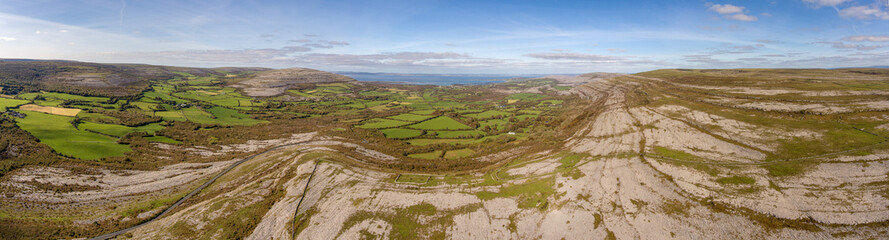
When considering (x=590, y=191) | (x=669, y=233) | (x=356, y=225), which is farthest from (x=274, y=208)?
(x=669, y=233)

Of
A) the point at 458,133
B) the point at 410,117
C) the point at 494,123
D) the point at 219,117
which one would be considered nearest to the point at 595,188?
the point at 458,133

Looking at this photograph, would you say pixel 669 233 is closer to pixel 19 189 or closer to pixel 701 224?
pixel 701 224

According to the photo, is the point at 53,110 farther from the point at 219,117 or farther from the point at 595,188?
the point at 595,188

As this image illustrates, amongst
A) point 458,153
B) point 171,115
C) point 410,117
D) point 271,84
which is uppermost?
point 271,84

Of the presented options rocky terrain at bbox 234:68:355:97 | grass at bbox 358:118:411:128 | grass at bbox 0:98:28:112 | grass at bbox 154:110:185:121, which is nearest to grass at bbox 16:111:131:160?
grass at bbox 0:98:28:112

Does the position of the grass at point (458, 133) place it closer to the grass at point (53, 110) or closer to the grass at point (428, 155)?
the grass at point (428, 155)

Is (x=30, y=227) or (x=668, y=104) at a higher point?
(x=668, y=104)

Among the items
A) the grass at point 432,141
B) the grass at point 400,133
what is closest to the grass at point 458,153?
the grass at point 432,141

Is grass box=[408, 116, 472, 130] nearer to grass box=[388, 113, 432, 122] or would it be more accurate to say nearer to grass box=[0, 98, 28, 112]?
grass box=[388, 113, 432, 122]

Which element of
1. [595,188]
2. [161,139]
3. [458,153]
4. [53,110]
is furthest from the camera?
[53,110]
